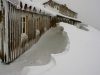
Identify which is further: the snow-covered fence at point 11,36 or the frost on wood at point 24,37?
the frost on wood at point 24,37

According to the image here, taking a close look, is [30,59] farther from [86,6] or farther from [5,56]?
[86,6]

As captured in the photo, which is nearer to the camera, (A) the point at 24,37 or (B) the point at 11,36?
(B) the point at 11,36

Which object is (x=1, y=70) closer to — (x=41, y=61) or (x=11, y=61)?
(x=11, y=61)

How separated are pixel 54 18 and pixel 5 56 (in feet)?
31.9

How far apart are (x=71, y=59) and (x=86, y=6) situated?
214 ft

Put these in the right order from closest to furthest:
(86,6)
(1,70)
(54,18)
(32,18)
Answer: (1,70), (32,18), (54,18), (86,6)

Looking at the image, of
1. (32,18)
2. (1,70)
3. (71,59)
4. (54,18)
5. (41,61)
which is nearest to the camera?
(71,59)

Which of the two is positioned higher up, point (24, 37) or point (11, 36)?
point (11, 36)

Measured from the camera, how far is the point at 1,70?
5.21 meters

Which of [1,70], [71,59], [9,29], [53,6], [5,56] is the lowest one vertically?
[1,70]

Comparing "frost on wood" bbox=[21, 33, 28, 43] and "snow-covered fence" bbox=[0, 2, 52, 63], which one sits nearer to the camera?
"snow-covered fence" bbox=[0, 2, 52, 63]

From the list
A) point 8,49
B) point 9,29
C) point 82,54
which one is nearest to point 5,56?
point 8,49

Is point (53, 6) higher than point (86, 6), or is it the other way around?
point (86, 6)

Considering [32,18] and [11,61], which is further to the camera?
[32,18]
